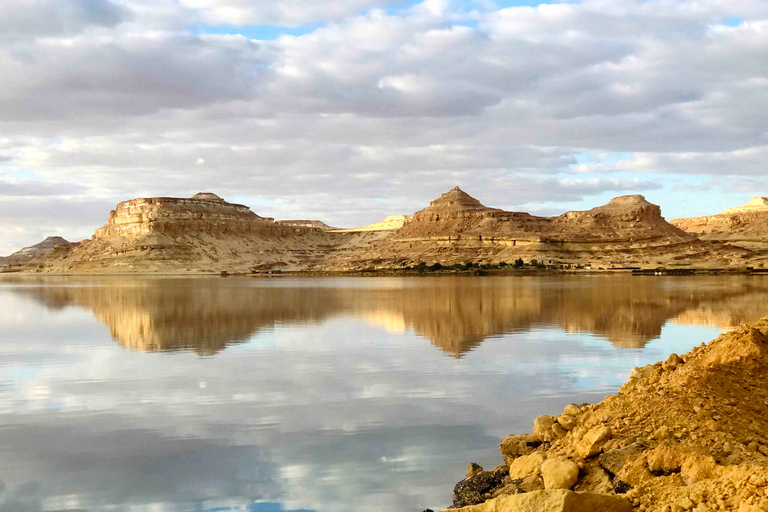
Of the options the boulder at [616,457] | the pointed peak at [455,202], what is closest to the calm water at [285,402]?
the boulder at [616,457]

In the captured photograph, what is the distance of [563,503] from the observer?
487 cm

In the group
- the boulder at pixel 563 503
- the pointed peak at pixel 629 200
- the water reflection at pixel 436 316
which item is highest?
the pointed peak at pixel 629 200

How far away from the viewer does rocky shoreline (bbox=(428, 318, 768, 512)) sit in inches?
199

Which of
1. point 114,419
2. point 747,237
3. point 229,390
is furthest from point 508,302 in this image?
A: point 747,237

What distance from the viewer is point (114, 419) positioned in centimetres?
1005

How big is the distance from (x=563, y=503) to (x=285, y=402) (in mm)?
6801

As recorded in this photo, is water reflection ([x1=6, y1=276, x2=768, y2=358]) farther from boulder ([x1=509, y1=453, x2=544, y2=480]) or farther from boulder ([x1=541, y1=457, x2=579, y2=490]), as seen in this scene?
boulder ([x1=541, y1=457, x2=579, y2=490])

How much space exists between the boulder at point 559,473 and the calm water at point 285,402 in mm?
1050

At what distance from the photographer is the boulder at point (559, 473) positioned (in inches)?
238

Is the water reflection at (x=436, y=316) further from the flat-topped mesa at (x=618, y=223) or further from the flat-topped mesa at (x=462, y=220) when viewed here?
the flat-topped mesa at (x=462, y=220)

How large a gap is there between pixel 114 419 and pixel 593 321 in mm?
17936

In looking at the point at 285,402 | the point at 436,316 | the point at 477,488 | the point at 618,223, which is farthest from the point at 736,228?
the point at 477,488

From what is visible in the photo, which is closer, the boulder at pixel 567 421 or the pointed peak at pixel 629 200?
the boulder at pixel 567 421

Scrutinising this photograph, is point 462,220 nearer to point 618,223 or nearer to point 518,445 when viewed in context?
point 618,223
